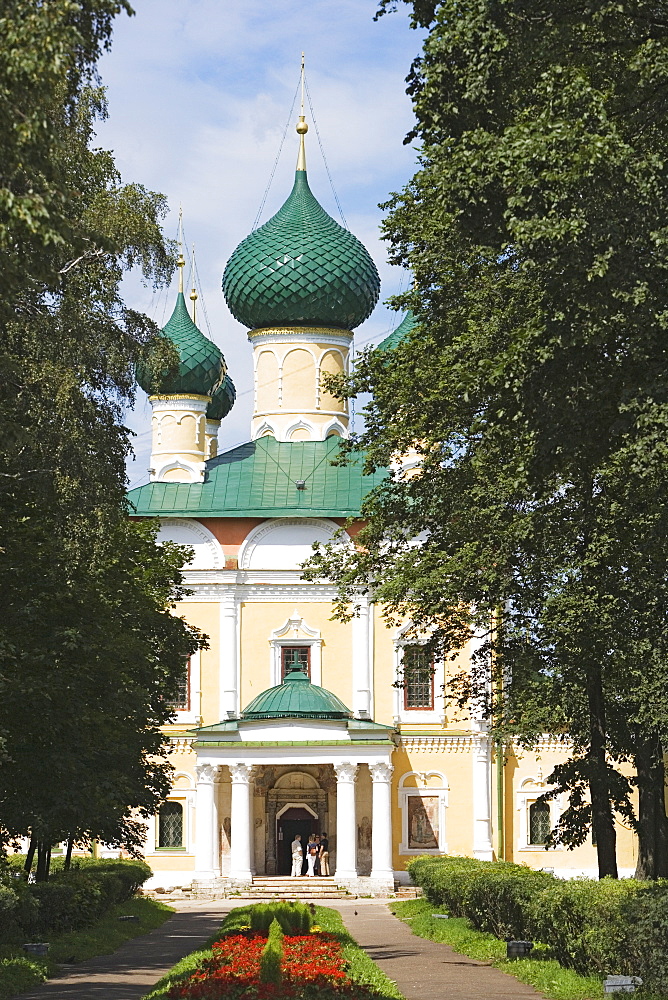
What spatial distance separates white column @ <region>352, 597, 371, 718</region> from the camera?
36469mm

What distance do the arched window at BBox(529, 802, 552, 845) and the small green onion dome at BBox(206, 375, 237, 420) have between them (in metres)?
14.5

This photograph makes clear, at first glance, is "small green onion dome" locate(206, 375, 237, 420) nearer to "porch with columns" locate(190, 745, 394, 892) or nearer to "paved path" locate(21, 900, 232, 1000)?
"porch with columns" locate(190, 745, 394, 892)

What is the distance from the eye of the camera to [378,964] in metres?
16.7

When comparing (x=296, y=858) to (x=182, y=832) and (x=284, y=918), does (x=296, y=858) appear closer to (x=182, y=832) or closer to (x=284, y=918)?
(x=182, y=832)

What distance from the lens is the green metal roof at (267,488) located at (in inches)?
1462

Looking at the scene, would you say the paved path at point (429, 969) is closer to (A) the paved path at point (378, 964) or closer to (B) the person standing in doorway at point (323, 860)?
(A) the paved path at point (378, 964)

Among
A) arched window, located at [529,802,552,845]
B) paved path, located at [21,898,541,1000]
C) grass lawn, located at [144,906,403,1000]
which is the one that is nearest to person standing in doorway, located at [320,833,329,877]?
arched window, located at [529,802,552,845]

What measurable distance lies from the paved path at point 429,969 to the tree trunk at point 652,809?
264cm

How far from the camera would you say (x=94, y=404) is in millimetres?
16562

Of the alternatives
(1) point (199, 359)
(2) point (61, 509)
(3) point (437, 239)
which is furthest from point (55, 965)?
(1) point (199, 359)

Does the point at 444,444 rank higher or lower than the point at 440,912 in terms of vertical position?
higher

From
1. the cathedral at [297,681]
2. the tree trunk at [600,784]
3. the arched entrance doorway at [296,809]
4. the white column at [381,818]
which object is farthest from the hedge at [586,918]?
the arched entrance doorway at [296,809]

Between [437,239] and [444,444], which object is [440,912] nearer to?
[444,444]

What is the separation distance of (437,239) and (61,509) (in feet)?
16.0
